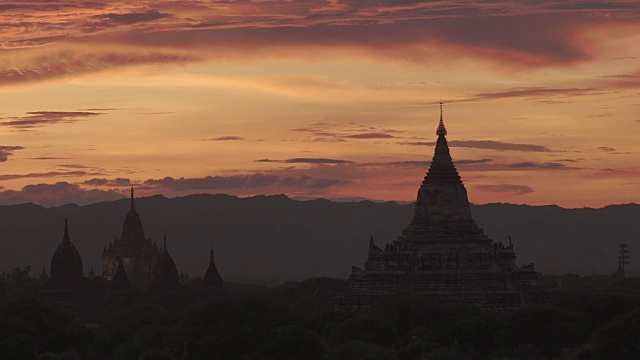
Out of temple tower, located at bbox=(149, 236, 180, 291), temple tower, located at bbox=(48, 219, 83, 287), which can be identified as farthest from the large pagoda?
temple tower, located at bbox=(149, 236, 180, 291)

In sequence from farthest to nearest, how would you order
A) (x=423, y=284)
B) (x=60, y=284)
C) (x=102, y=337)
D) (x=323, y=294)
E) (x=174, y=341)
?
(x=60, y=284) < (x=323, y=294) < (x=423, y=284) < (x=102, y=337) < (x=174, y=341)

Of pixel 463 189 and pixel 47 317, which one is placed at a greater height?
pixel 463 189

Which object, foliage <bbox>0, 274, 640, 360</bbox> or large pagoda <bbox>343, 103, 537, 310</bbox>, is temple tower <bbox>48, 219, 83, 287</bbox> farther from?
large pagoda <bbox>343, 103, 537, 310</bbox>

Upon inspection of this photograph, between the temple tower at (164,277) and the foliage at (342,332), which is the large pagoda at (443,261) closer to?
the foliage at (342,332)

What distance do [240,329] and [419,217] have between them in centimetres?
3459

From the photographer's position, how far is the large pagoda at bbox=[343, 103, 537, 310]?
146000 millimetres

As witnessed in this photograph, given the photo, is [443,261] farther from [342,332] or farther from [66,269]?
[66,269]

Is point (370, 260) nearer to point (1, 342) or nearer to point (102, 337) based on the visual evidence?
point (102, 337)

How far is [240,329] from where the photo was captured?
4813 inches

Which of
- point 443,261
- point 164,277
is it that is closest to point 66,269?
point 164,277

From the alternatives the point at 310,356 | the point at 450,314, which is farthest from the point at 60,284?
the point at 310,356

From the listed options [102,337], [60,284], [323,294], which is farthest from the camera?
[60,284]

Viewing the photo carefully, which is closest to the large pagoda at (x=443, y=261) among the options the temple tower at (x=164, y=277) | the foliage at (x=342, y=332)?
the foliage at (x=342, y=332)

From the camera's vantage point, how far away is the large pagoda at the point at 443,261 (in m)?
146
